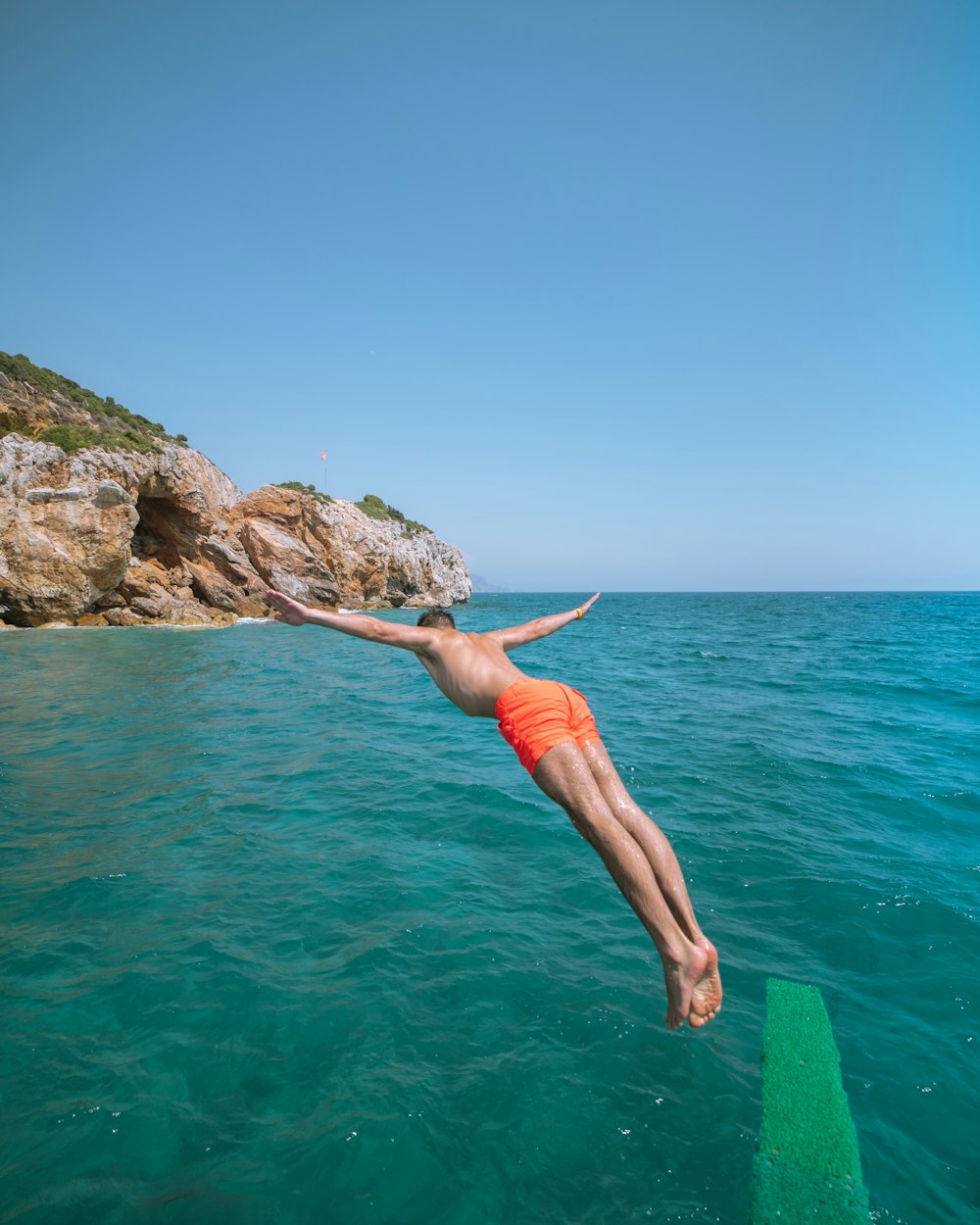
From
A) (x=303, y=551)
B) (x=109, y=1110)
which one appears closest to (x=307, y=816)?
(x=109, y=1110)

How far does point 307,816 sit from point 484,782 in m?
2.93

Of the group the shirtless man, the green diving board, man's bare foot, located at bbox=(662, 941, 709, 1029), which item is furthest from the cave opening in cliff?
the green diving board

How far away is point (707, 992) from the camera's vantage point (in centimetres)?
362

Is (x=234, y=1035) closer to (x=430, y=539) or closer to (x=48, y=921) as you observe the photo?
(x=48, y=921)

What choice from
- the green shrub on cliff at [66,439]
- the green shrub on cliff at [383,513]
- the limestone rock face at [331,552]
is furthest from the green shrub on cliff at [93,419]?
the green shrub on cliff at [383,513]

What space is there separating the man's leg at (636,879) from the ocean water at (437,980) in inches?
29.2

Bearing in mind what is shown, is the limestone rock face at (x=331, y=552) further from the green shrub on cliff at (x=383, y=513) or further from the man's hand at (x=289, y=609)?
the man's hand at (x=289, y=609)

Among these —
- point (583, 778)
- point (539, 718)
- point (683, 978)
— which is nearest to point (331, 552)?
point (539, 718)

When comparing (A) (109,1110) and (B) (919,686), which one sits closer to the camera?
(A) (109,1110)

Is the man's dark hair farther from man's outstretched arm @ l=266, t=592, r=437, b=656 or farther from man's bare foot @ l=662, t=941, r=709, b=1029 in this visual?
Answer: man's bare foot @ l=662, t=941, r=709, b=1029

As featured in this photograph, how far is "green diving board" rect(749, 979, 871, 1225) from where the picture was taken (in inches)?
119

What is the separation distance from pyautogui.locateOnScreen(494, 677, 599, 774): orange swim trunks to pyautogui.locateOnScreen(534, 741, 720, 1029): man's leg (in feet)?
0.39

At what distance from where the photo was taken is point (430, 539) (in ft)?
257

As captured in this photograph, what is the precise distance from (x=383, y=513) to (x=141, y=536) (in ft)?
145
